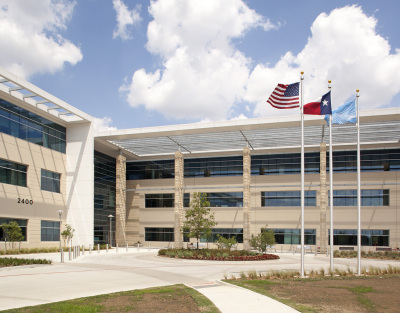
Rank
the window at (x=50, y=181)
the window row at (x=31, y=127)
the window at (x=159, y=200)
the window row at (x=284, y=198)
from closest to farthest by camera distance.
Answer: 1. the window row at (x=31, y=127)
2. the window at (x=50, y=181)
3. the window row at (x=284, y=198)
4. the window at (x=159, y=200)

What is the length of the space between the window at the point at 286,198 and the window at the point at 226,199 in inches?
118

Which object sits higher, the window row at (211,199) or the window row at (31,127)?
the window row at (31,127)

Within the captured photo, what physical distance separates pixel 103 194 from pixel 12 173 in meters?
16.7

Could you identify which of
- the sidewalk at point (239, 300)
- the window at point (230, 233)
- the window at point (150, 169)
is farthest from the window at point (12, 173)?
the sidewalk at point (239, 300)

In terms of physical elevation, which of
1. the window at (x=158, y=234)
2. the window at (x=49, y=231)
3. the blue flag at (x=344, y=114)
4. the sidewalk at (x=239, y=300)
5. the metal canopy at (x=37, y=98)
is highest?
the metal canopy at (x=37, y=98)

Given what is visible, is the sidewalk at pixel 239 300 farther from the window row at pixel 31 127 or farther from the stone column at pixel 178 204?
the stone column at pixel 178 204

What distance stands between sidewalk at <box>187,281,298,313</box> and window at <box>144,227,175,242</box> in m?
39.4

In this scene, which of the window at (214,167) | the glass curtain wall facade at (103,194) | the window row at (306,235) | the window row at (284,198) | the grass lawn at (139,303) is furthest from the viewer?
the window at (214,167)

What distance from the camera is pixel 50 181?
136 ft

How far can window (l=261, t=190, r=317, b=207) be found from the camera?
161 ft

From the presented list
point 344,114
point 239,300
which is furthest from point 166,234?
point 239,300

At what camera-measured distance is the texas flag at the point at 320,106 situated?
2094 centimetres

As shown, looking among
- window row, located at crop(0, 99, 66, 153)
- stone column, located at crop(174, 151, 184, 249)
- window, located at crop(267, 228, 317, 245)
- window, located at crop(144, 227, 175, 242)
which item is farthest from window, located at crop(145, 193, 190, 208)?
window row, located at crop(0, 99, 66, 153)

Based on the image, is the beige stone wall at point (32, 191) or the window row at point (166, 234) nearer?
the beige stone wall at point (32, 191)
